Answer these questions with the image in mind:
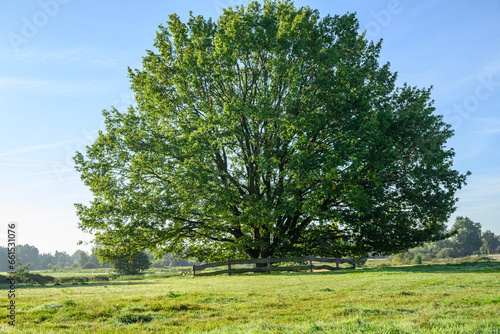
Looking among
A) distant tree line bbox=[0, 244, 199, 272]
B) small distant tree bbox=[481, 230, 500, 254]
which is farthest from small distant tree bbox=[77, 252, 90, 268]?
small distant tree bbox=[481, 230, 500, 254]

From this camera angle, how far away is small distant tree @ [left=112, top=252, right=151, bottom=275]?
143ft

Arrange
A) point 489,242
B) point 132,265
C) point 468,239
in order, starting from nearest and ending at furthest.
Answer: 1. point 132,265
2. point 468,239
3. point 489,242

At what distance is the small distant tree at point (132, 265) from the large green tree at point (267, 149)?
19.7 meters

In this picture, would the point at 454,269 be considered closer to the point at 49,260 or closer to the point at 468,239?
the point at 468,239

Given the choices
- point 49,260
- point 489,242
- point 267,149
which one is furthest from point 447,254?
point 49,260

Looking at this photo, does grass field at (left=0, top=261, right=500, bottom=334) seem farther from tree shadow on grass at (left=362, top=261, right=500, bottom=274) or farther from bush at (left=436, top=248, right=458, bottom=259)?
bush at (left=436, top=248, right=458, bottom=259)

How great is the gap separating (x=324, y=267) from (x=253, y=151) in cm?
1021

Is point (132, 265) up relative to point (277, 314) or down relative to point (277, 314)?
down

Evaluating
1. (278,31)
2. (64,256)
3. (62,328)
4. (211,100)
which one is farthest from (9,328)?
(64,256)

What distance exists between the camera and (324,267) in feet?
84.3

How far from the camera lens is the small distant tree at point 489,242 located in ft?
396

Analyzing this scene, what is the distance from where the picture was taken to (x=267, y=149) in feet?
71.6

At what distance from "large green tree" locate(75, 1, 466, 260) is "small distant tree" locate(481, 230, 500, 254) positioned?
118 meters

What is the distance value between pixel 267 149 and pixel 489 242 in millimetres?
136926
